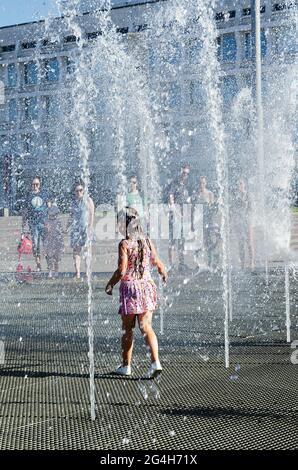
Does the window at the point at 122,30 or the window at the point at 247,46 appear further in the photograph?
the window at the point at 122,30

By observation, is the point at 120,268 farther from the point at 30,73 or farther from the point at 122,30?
the point at 30,73

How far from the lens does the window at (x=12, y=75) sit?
6053 centimetres

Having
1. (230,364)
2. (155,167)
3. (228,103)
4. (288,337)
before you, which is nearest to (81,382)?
(230,364)

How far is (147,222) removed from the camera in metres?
18.5

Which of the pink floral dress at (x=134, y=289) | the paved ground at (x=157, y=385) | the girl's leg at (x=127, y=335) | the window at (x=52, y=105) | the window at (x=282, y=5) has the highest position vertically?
the window at (x=282, y=5)

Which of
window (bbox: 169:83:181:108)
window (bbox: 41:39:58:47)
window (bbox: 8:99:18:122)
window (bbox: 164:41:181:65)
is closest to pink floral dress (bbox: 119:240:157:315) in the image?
window (bbox: 164:41:181:65)

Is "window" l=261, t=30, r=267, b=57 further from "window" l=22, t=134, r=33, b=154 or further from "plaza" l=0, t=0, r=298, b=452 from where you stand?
"window" l=22, t=134, r=33, b=154

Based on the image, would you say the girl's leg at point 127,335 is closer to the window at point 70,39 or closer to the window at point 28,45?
the window at point 70,39

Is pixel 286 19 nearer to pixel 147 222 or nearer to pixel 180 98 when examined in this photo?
pixel 180 98

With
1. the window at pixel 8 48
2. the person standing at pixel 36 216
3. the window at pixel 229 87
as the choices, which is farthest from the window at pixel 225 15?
the person standing at pixel 36 216

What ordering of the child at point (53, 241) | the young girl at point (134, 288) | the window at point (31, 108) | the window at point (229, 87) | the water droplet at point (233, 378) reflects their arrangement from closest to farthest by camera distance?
the water droplet at point (233, 378) → the young girl at point (134, 288) → the child at point (53, 241) → the window at point (229, 87) → the window at point (31, 108)

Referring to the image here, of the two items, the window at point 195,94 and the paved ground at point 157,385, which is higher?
the window at point 195,94

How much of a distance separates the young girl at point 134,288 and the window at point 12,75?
56.3m

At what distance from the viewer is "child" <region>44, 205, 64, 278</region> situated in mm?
14758
